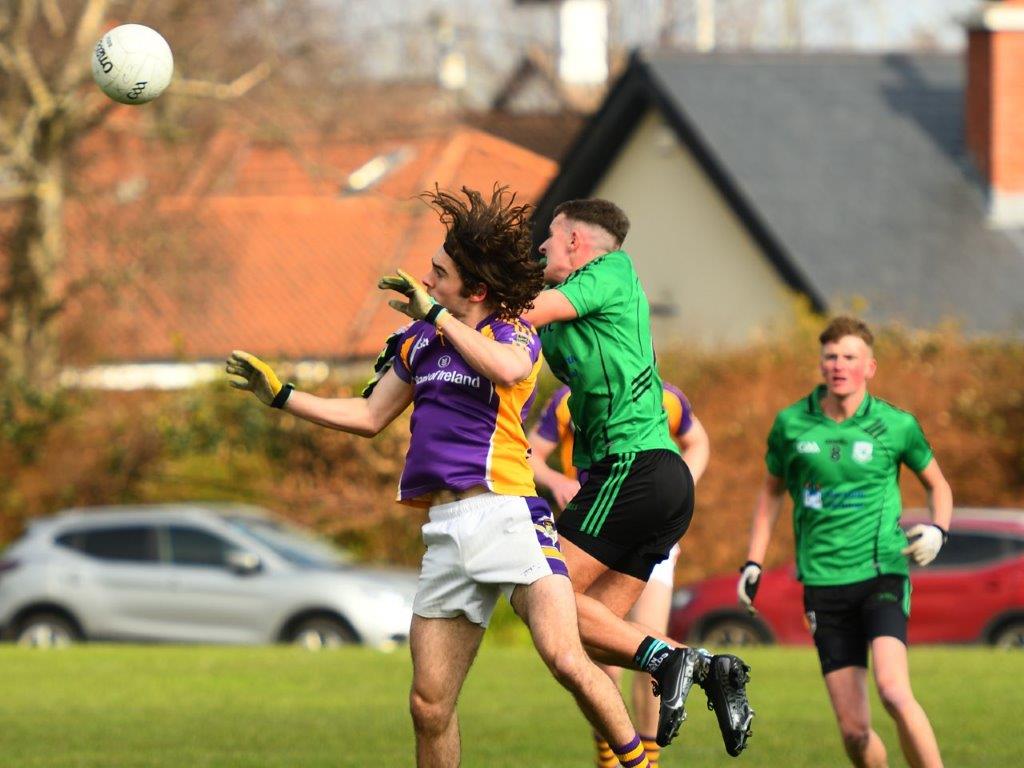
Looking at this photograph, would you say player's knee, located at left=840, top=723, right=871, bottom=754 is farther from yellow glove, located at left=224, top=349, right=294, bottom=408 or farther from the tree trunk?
the tree trunk

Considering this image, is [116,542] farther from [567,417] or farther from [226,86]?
[567,417]

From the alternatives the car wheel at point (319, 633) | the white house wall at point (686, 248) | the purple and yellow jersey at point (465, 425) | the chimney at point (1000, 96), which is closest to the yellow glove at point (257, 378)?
the purple and yellow jersey at point (465, 425)

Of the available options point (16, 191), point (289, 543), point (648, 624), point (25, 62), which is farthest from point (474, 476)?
point (16, 191)

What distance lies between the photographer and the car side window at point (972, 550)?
1905 cm

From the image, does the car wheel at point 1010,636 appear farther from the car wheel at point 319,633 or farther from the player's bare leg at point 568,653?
the player's bare leg at point 568,653

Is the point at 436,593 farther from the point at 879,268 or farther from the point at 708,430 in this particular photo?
the point at 879,268

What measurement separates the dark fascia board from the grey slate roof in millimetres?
37

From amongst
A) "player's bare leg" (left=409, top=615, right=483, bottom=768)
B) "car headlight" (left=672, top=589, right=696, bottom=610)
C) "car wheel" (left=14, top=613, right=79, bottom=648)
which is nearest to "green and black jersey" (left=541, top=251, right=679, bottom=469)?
"player's bare leg" (left=409, top=615, right=483, bottom=768)

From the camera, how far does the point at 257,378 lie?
7.02 meters

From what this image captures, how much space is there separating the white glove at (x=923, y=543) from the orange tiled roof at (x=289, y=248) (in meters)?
24.7

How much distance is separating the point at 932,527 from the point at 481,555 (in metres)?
2.61

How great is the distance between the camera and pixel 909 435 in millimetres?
8797

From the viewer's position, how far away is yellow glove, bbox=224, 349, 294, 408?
6992mm

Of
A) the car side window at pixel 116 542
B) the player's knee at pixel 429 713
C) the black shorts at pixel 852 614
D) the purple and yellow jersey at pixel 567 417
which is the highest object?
the car side window at pixel 116 542
